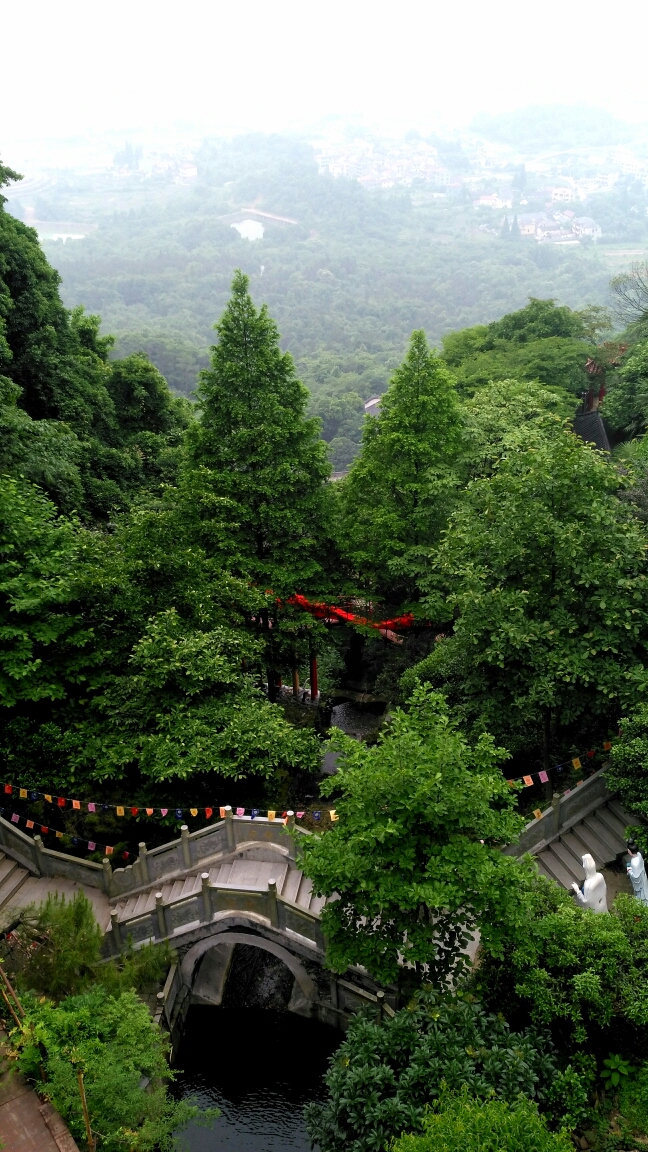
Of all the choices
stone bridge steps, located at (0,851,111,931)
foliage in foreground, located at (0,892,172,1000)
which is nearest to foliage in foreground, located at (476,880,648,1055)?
foliage in foreground, located at (0,892,172,1000)

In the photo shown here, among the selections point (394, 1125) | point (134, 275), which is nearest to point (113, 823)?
point (394, 1125)

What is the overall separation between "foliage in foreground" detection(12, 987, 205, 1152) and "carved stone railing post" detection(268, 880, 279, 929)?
109 inches

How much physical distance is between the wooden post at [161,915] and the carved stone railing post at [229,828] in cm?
135

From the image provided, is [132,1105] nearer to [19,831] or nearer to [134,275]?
[19,831]

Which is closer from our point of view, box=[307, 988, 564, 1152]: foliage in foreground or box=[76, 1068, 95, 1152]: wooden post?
box=[76, 1068, 95, 1152]: wooden post

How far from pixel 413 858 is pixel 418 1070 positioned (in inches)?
87.4

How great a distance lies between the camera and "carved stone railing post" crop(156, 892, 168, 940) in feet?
42.2

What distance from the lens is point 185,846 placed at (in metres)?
13.7

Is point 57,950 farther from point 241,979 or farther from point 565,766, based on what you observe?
point 565,766

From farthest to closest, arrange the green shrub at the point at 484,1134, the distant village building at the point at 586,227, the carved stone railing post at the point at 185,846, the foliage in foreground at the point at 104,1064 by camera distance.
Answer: the distant village building at the point at 586,227, the carved stone railing post at the point at 185,846, the foliage in foreground at the point at 104,1064, the green shrub at the point at 484,1134

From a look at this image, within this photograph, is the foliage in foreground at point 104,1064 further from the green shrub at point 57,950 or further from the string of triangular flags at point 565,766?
the string of triangular flags at point 565,766

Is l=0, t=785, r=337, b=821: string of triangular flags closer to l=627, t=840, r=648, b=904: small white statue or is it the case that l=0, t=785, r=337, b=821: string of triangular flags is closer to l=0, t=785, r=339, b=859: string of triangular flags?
l=0, t=785, r=339, b=859: string of triangular flags

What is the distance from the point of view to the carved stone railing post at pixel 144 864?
13.7 metres

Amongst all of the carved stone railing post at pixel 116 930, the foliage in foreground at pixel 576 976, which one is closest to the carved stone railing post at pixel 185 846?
the carved stone railing post at pixel 116 930
